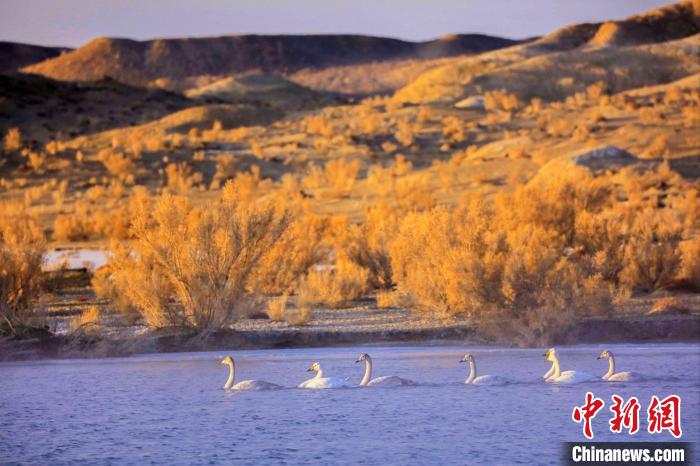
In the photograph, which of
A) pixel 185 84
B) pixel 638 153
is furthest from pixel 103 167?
pixel 185 84

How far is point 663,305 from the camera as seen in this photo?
21.2 meters

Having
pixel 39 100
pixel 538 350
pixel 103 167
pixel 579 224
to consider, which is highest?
pixel 39 100

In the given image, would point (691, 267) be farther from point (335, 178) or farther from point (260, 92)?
point (260, 92)

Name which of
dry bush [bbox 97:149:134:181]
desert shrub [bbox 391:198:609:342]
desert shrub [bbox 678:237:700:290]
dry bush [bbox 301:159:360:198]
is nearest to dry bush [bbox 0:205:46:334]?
desert shrub [bbox 391:198:609:342]

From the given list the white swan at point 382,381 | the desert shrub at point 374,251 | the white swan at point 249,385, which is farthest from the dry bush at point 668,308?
the white swan at point 249,385

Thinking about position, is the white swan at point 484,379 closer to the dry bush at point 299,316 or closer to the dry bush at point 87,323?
the dry bush at point 299,316

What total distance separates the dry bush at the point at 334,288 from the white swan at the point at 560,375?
7.60 metres

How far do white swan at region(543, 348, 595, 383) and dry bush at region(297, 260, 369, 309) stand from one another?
7598mm

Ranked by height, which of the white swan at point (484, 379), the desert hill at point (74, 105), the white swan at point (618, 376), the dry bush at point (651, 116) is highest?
the desert hill at point (74, 105)

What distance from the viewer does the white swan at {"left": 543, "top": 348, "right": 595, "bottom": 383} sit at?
50.1 feet

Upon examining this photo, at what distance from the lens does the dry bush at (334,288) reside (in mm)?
23092

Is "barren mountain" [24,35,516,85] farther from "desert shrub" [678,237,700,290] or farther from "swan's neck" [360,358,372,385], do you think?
"swan's neck" [360,358,372,385]

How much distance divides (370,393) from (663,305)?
8429mm

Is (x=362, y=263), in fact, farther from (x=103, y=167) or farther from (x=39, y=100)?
(x=39, y=100)
